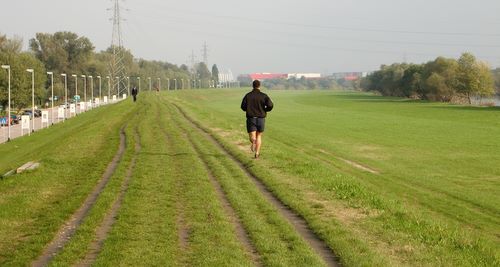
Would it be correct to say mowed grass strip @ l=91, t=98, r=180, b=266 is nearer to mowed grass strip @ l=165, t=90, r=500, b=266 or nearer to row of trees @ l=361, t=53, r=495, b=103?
mowed grass strip @ l=165, t=90, r=500, b=266

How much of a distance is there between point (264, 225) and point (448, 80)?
115 meters

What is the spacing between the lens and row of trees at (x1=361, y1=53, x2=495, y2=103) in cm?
11031

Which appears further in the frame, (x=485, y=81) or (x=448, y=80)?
(x=448, y=80)

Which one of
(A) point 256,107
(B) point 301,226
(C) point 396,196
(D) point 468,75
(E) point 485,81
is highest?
(D) point 468,75

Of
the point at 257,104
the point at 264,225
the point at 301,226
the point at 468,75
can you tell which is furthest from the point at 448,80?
the point at 264,225

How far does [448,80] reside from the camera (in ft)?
387

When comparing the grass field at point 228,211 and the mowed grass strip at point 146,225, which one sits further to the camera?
the grass field at point 228,211

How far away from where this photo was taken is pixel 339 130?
2019 inches

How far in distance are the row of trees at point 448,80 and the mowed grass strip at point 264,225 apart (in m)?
103

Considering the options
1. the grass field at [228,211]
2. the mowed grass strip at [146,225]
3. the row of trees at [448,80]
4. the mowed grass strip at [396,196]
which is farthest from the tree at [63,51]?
the mowed grass strip at [146,225]

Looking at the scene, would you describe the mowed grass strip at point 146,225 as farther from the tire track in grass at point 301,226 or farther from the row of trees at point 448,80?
the row of trees at point 448,80

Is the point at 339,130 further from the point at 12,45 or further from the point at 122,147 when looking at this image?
the point at 12,45

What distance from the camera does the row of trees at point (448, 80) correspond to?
362 feet

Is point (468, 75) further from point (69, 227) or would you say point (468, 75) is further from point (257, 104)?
point (69, 227)
